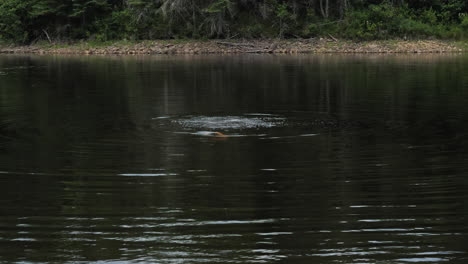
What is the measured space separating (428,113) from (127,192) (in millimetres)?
12827

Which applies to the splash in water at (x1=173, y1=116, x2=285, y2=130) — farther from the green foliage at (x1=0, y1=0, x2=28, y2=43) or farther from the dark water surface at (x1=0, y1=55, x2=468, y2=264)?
the green foliage at (x1=0, y1=0, x2=28, y2=43)

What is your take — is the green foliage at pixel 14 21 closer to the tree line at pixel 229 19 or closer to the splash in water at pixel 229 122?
the tree line at pixel 229 19

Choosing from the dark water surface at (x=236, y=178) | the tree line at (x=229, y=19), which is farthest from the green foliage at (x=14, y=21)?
the dark water surface at (x=236, y=178)

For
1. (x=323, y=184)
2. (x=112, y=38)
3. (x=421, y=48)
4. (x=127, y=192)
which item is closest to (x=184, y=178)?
(x=127, y=192)

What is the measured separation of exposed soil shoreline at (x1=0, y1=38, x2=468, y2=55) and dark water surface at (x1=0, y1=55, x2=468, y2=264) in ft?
121

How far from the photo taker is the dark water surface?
869cm

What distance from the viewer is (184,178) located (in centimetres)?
1277

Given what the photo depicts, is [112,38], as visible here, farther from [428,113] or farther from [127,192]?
[127,192]

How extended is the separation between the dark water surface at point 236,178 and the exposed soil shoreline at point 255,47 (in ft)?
121

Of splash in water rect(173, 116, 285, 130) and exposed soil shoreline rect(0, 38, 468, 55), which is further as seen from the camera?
exposed soil shoreline rect(0, 38, 468, 55)

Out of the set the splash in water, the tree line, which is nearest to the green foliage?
the tree line

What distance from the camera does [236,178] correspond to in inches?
500

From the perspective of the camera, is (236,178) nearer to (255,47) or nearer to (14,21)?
(255,47)

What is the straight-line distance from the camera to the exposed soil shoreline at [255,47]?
6366cm
